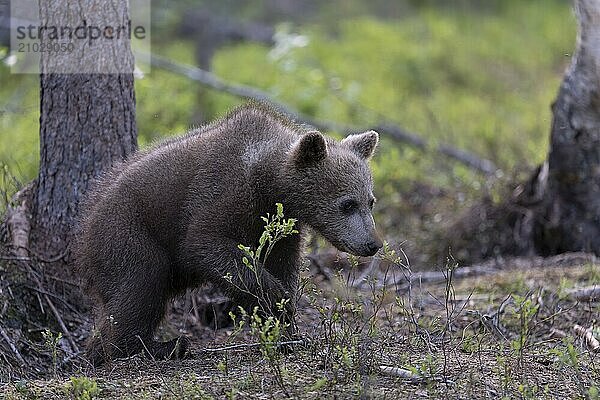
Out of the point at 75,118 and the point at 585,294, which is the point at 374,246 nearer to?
the point at 585,294

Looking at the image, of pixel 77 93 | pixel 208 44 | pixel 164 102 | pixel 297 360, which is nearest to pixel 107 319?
pixel 297 360

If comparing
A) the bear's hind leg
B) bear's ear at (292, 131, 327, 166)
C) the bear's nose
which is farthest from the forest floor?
bear's ear at (292, 131, 327, 166)

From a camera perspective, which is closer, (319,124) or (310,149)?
(310,149)

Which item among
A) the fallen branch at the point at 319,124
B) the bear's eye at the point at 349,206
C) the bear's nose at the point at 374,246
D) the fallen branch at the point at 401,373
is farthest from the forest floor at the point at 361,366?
the fallen branch at the point at 319,124

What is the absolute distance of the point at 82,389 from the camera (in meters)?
4.90

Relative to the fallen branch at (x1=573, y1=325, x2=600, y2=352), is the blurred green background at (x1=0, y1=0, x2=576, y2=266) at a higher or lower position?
lower

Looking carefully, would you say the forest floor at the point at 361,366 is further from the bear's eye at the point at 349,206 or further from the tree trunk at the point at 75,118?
the tree trunk at the point at 75,118

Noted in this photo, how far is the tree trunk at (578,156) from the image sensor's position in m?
9.27

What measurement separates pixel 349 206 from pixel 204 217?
958 mm

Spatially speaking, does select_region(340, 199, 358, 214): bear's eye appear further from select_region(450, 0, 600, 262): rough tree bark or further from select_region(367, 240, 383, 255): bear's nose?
select_region(450, 0, 600, 262): rough tree bark

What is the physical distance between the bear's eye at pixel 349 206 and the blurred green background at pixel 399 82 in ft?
14.3

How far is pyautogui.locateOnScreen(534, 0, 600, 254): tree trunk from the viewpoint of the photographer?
9.27 meters

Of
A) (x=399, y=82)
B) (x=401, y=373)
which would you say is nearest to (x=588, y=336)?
(x=401, y=373)

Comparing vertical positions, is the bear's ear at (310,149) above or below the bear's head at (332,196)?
above
